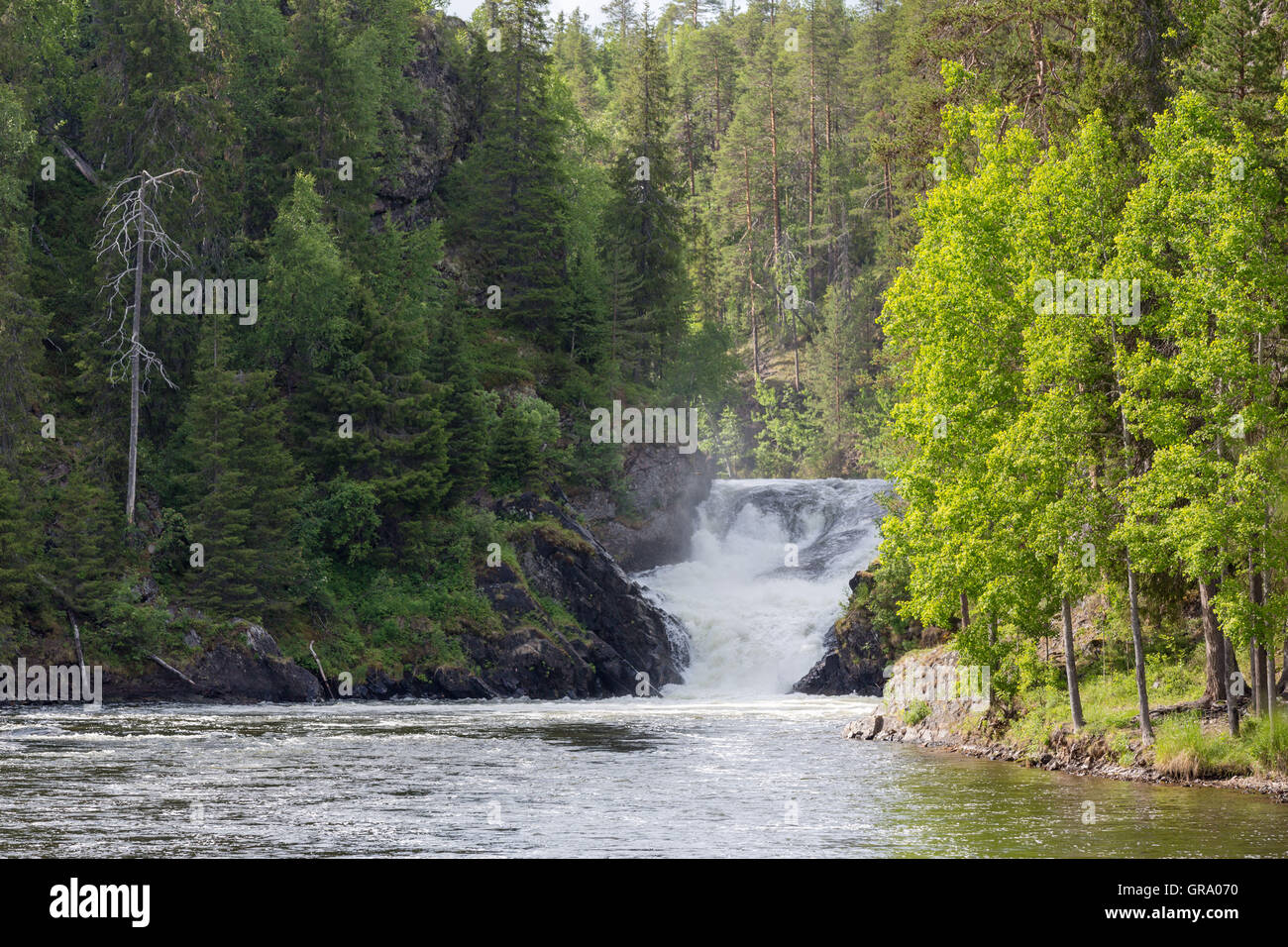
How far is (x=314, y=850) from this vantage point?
19.1 m

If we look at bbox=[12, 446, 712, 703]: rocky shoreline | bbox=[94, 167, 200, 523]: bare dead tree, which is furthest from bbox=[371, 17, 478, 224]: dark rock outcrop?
bbox=[12, 446, 712, 703]: rocky shoreline

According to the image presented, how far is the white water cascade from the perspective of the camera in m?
56.4

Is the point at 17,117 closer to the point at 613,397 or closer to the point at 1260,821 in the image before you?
the point at 613,397

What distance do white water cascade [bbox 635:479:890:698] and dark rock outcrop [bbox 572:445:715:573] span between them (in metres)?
0.88

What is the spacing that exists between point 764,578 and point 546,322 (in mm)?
18500

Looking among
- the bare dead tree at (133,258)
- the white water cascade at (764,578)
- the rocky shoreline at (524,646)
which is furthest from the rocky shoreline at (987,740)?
the bare dead tree at (133,258)

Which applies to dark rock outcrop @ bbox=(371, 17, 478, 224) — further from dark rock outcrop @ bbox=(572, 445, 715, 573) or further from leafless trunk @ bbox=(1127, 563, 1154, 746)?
leafless trunk @ bbox=(1127, 563, 1154, 746)

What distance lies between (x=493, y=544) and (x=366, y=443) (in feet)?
Result: 22.0

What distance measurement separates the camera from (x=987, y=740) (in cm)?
3344

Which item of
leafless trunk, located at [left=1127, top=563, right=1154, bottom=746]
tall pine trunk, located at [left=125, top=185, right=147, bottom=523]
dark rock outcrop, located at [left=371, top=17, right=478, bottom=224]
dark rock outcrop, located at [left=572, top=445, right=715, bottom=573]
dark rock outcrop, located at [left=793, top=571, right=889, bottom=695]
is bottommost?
dark rock outcrop, located at [left=793, top=571, right=889, bottom=695]

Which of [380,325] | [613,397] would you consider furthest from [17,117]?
[613,397]

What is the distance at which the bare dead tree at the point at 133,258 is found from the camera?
49.2 meters

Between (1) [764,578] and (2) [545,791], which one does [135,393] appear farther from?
(1) [764,578]

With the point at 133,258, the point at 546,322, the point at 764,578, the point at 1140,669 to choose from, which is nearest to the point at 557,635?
the point at 764,578
